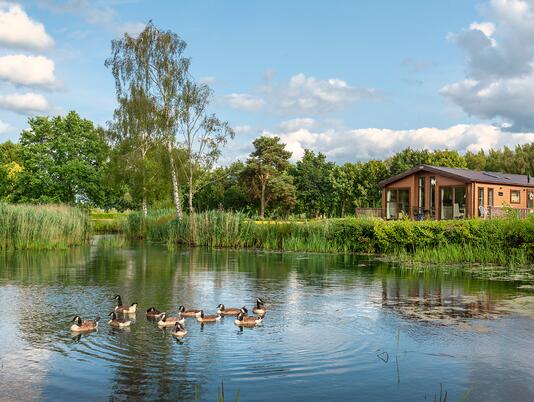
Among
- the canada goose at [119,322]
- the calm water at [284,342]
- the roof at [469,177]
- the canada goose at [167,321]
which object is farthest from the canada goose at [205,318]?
the roof at [469,177]

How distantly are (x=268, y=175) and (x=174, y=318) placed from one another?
50.0 meters

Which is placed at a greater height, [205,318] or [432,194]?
[432,194]

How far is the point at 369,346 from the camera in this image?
975cm

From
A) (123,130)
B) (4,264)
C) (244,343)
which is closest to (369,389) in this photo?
(244,343)

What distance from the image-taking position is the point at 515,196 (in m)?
43.3

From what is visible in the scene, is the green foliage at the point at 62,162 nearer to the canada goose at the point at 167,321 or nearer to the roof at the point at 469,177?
the roof at the point at 469,177

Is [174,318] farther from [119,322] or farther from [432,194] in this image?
[432,194]

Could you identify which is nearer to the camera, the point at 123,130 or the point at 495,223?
the point at 495,223

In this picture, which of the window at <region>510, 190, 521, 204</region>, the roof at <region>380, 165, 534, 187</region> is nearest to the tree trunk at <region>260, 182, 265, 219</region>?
the roof at <region>380, 165, 534, 187</region>

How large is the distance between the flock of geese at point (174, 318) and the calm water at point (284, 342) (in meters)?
0.19

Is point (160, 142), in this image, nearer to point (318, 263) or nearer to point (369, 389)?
point (318, 263)

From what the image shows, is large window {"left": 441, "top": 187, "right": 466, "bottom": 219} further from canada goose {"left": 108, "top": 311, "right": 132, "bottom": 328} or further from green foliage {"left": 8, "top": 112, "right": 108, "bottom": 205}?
canada goose {"left": 108, "top": 311, "right": 132, "bottom": 328}

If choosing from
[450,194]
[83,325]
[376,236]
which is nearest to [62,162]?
[450,194]

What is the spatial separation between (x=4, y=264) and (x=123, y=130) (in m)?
30.4
